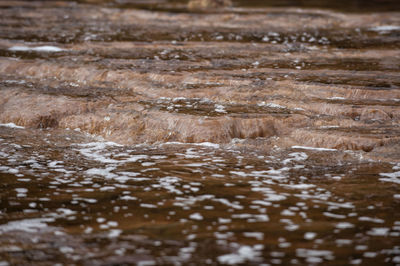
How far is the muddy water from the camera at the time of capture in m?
6.58

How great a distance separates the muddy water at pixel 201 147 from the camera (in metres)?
6.58

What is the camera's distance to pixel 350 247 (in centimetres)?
638

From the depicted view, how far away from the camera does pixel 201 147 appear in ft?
34.5

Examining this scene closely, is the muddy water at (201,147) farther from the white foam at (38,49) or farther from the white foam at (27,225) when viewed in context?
the white foam at (38,49)

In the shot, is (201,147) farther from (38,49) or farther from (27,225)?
(38,49)

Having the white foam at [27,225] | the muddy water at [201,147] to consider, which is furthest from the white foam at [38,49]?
the white foam at [27,225]

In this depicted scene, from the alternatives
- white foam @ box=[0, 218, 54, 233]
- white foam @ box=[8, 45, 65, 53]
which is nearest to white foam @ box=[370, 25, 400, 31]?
white foam @ box=[8, 45, 65, 53]

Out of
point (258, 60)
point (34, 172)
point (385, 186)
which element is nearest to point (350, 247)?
point (385, 186)

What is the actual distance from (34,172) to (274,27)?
542 inches

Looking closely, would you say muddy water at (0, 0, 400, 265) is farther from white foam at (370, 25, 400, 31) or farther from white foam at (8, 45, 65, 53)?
white foam at (370, 25, 400, 31)

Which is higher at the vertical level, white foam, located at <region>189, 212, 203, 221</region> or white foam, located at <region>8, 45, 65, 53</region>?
white foam, located at <region>8, 45, 65, 53</region>

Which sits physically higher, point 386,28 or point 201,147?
point 386,28

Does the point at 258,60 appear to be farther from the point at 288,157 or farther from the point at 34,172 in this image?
the point at 34,172

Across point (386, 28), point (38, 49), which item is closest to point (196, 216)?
point (38, 49)
